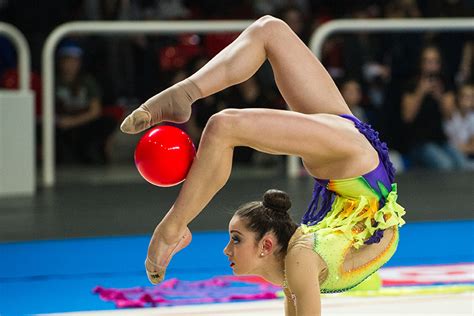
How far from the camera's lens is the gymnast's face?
3.15 meters

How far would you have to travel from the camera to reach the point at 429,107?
23.7ft

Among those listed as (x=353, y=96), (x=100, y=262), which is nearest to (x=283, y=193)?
(x=100, y=262)

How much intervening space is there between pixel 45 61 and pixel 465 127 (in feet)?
10.2

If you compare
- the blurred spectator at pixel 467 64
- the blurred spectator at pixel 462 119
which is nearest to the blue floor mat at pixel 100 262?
the blurred spectator at pixel 462 119

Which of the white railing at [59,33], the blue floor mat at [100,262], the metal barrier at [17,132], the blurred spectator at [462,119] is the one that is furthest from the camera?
the blurred spectator at [462,119]

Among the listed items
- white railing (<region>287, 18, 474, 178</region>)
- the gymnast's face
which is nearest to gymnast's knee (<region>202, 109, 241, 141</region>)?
the gymnast's face

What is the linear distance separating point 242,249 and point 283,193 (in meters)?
0.23

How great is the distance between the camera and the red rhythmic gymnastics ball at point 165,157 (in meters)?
2.95

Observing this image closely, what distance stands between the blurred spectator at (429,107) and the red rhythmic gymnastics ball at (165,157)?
4431 mm

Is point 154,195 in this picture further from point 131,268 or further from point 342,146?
point 342,146

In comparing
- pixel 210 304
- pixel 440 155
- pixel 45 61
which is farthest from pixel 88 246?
pixel 440 155

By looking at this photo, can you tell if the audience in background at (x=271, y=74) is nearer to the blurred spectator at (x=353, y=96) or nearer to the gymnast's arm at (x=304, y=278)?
the blurred spectator at (x=353, y=96)

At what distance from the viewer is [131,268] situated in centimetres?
490

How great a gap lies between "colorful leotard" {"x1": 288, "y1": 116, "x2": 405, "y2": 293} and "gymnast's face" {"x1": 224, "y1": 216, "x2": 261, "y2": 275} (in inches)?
4.8
